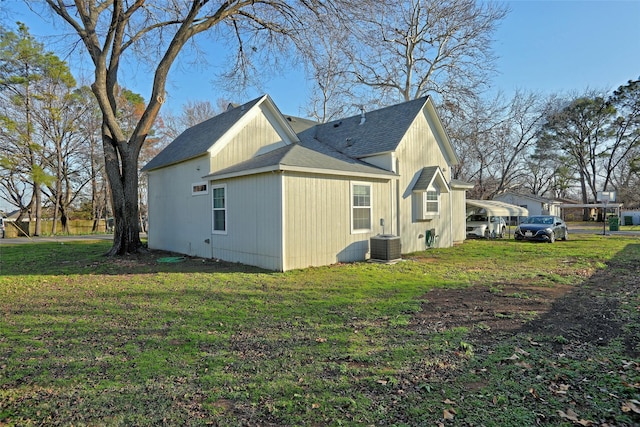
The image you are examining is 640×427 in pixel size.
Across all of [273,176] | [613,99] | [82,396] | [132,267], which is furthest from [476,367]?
[613,99]

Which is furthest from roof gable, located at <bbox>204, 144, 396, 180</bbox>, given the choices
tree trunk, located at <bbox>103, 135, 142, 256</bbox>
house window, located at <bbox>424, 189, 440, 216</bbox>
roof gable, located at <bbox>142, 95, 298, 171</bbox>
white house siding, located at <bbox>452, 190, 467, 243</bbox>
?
white house siding, located at <bbox>452, 190, 467, 243</bbox>

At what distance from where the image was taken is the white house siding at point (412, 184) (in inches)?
521

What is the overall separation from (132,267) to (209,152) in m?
4.16

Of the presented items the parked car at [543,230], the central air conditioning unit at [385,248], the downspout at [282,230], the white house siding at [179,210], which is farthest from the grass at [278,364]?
the parked car at [543,230]

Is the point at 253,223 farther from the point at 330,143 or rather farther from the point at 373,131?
the point at 330,143

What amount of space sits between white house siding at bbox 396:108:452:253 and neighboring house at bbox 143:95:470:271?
4 cm

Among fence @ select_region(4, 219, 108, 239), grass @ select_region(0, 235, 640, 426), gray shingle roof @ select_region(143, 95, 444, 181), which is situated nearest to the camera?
grass @ select_region(0, 235, 640, 426)

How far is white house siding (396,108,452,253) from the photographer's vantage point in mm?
13234

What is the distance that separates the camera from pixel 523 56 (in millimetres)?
13930

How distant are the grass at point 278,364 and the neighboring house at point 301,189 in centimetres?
281

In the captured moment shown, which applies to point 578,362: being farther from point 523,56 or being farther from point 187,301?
point 523,56

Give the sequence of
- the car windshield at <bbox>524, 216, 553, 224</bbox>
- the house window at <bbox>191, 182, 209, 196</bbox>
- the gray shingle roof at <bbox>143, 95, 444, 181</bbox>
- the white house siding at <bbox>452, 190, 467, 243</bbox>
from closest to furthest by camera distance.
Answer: the gray shingle roof at <bbox>143, 95, 444, 181</bbox> < the house window at <bbox>191, 182, 209, 196</bbox> < the white house siding at <bbox>452, 190, 467, 243</bbox> < the car windshield at <bbox>524, 216, 553, 224</bbox>

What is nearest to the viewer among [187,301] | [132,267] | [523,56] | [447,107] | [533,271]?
[187,301]

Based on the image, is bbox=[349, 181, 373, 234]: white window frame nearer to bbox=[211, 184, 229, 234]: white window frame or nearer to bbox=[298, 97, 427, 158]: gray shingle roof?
bbox=[298, 97, 427, 158]: gray shingle roof
